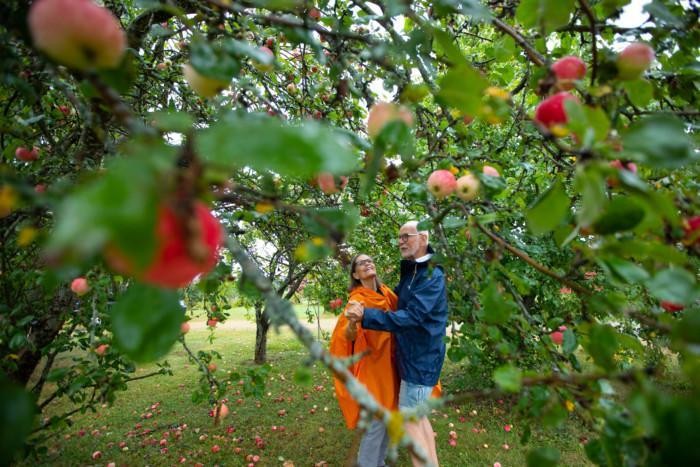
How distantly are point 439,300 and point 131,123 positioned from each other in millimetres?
2216

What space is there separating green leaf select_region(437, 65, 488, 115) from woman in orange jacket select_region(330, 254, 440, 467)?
7.17 feet

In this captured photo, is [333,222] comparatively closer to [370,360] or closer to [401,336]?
[401,336]

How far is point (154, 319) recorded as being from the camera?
0.45m

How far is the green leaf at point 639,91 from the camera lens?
805mm

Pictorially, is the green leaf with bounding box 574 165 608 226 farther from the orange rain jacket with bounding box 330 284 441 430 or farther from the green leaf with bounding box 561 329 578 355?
the orange rain jacket with bounding box 330 284 441 430

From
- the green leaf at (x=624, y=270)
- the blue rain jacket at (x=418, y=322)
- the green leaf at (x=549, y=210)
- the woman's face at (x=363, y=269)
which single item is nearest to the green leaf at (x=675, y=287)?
the green leaf at (x=624, y=270)

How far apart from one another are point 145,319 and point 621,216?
0.66 m

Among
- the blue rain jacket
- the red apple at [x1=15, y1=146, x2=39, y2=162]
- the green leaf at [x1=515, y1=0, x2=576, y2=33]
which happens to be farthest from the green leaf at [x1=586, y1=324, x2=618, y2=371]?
the red apple at [x1=15, y1=146, x2=39, y2=162]

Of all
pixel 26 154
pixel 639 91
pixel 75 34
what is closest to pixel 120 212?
pixel 75 34

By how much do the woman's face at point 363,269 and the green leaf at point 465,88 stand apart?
2.38 metres

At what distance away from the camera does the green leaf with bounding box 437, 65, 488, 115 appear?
613mm

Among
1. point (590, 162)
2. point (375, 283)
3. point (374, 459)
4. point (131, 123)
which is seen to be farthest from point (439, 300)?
point (131, 123)

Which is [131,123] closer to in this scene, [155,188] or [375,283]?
[155,188]

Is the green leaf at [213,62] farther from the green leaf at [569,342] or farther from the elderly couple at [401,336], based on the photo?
the elderly couple at [401,336]
